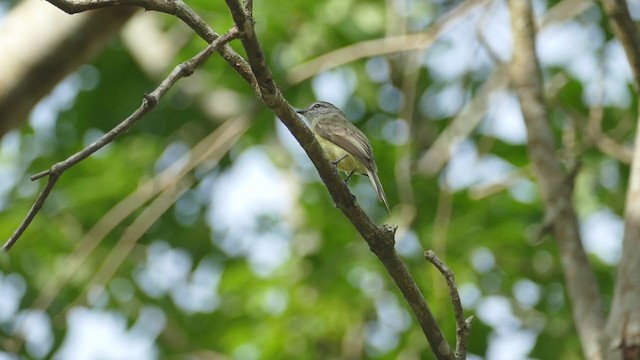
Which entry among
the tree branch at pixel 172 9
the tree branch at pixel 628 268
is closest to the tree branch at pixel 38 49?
the tree branch at pixel 172 9

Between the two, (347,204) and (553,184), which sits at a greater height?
(553,184)

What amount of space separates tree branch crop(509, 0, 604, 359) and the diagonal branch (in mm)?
1510

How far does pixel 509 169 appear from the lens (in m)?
6.77

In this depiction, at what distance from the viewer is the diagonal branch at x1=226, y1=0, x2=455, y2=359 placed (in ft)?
8.36

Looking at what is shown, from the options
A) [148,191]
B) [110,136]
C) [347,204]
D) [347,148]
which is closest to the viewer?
[110,136]

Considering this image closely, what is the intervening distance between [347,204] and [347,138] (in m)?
2.24

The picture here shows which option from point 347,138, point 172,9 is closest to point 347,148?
point 347,138

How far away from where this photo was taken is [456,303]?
288 cm

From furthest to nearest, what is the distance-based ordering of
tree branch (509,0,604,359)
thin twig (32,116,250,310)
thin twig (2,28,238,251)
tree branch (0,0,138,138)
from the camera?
thin twig (32,116,250,310) → tree branch (509,0,604,359) → tree branch (0,0,138,138) → thin twig (2,28,238,251)

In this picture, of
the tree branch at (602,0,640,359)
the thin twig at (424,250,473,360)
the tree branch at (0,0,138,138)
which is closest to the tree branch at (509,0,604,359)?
the tree branch at (602,0,640,359)

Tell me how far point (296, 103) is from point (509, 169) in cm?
146

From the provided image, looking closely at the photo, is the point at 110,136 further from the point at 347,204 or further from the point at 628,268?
the point at 628,268

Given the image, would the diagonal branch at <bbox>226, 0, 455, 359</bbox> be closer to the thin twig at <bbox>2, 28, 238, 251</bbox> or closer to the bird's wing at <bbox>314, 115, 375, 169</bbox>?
the thin twig at <bbox>2, 28, 238, 251</bbox>

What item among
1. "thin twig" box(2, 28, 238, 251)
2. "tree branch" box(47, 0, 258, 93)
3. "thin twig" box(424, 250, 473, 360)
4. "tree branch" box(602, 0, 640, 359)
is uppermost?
"tree branch" box(602, 0, 640, 359)
